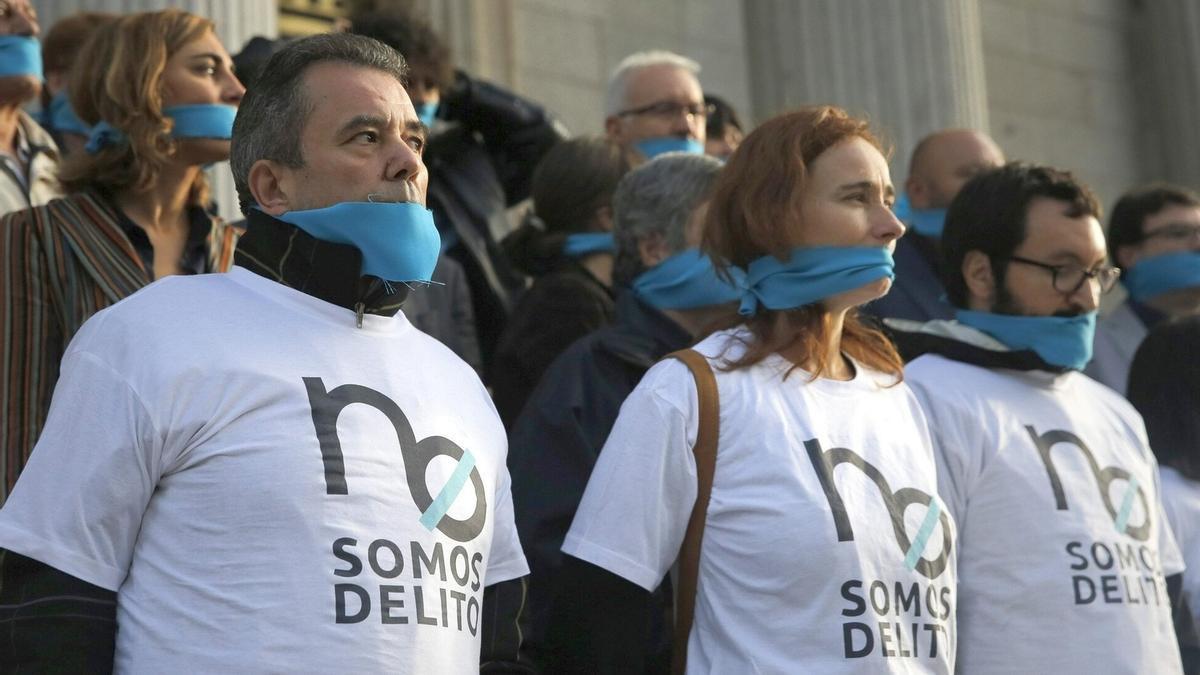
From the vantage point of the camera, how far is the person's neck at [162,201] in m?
4.41

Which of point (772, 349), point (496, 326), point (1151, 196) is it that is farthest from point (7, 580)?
point (1151, 196)

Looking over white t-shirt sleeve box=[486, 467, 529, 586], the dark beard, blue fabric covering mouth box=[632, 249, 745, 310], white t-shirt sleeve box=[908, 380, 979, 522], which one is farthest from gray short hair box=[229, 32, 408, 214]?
the dark beard

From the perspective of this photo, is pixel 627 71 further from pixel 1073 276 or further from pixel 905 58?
pixel 905 58

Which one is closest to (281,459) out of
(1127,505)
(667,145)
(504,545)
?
(504,545)

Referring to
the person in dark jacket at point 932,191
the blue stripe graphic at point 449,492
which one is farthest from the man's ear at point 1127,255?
the blue stripe graphic at point 449,492

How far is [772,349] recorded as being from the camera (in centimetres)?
395

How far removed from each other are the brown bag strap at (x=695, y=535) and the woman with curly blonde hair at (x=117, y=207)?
1.37m

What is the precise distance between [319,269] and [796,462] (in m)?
1.09

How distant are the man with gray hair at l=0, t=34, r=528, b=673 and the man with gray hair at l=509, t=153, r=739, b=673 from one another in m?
0.50

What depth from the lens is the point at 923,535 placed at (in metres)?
3.80

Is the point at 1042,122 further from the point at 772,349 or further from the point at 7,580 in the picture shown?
the point at 7,580

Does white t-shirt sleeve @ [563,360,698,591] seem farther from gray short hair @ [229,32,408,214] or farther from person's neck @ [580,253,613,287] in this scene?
person's neck @ [580,253,613,287]

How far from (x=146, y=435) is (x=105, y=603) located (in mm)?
277

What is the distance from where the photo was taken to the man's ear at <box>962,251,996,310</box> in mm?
4789
